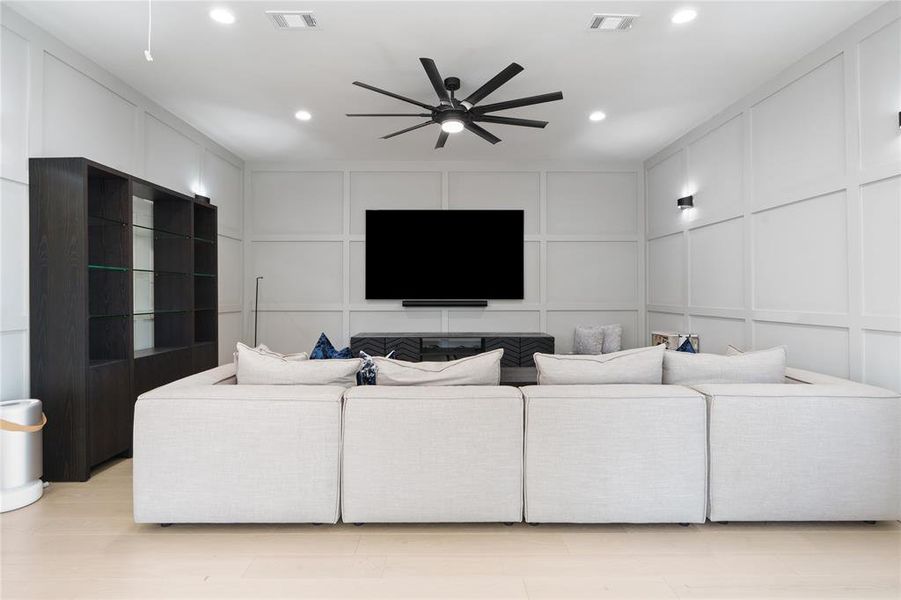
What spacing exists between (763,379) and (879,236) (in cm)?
117

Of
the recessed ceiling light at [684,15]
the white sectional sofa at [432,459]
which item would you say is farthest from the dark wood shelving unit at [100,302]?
the recessed ceiling light at [684,15]

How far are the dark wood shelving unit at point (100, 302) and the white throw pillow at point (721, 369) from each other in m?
3.29

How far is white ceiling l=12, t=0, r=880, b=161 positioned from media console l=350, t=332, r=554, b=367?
90.6 inches

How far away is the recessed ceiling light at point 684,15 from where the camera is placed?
2.71 metres

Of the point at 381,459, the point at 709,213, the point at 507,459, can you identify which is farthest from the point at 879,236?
the point at 381,459

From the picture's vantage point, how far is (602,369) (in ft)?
7.55

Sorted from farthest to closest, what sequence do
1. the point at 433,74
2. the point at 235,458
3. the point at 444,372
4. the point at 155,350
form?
the point at 155,350 < the point at 433,74 < the point at 444,372 < the point at 235,458

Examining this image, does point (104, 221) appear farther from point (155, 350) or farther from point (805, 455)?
point (805, 455)

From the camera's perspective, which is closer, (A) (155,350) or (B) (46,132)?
(B) (46,132)

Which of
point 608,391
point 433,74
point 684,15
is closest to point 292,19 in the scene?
point 433,74

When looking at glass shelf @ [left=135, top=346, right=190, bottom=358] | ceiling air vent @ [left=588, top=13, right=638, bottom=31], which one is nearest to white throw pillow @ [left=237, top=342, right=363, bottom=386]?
glass shelf @ [left=135, top=346, right=190, bottom=358]

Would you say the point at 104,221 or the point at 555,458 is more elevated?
the point at 104,221

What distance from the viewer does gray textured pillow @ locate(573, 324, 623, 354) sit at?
5.56 m

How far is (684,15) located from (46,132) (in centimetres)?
388
